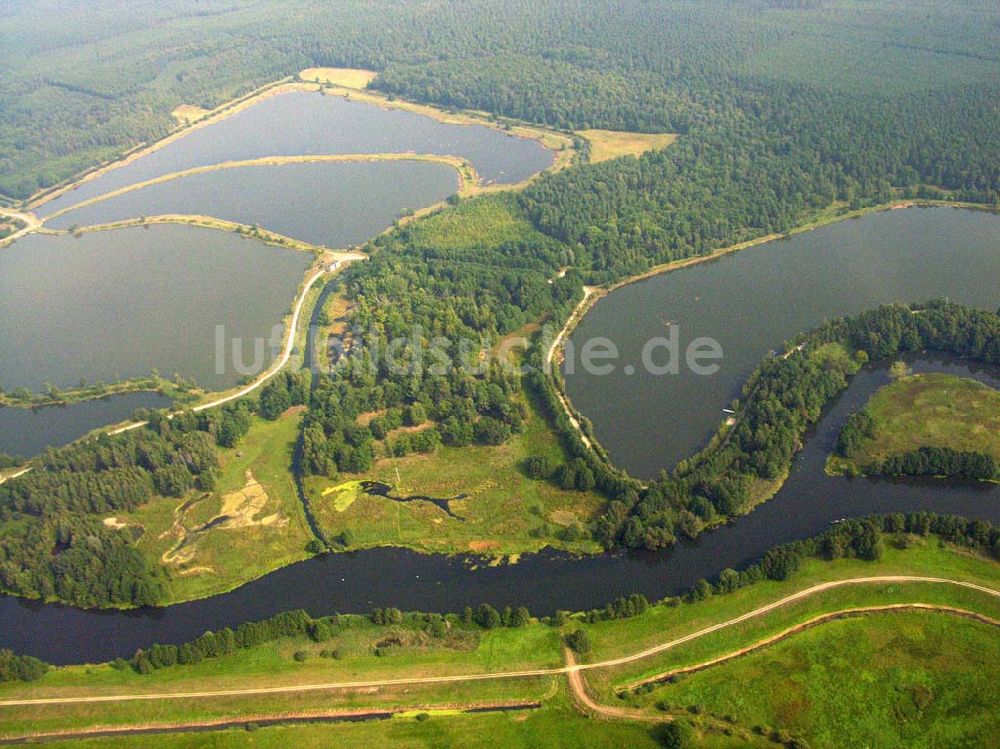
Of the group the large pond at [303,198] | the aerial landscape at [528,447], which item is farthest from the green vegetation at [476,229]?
the large pond at [303,198]

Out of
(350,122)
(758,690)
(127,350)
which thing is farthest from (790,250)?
(350,122)

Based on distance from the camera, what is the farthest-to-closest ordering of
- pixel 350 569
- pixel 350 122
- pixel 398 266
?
pixel 350 122, pixel 398 266, pixel 350 569

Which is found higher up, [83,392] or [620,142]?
[620,142]

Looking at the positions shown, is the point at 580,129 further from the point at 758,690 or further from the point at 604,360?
the point at 758,690

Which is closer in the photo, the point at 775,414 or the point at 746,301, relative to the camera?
the point at 775,414

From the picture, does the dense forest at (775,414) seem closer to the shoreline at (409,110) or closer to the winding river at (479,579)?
the winding river at (479,579)

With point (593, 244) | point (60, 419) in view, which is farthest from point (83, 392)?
point (593, 244)

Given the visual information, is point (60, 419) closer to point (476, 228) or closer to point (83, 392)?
point (83, 392)
